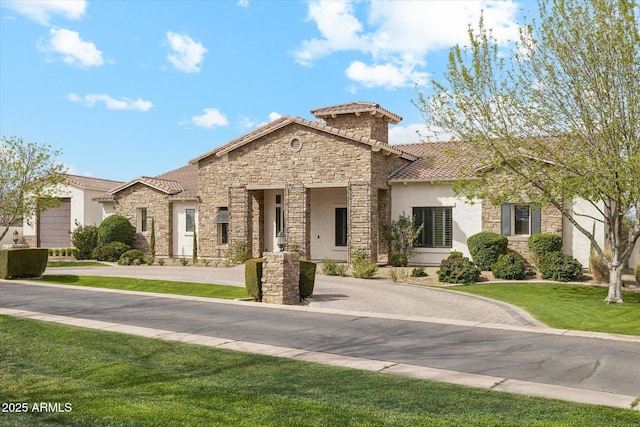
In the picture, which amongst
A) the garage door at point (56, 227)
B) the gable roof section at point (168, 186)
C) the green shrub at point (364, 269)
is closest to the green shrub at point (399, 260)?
the green shrub at point (364, 269)

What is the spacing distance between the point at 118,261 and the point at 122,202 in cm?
494

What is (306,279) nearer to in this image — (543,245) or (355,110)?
(543,245)

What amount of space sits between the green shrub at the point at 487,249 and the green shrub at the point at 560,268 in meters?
1.93

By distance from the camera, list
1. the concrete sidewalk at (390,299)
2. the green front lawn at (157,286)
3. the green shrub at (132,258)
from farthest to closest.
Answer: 1. the green shrub at (132,258)
2. the green front lawn at (157,286)
3. the concrete sidewalk at (390,299)

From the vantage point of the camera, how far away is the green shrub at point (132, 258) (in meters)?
31.9

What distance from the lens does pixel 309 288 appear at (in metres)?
18.5

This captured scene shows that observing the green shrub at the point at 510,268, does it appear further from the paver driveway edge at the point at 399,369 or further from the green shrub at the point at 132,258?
the green shrub at the point at 132,258

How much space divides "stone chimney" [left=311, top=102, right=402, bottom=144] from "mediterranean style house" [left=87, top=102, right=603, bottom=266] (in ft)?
0.19

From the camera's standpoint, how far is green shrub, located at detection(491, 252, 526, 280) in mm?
23547

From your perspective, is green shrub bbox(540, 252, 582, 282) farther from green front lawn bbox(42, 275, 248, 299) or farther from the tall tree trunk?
green front lawn bbox(42, 275, 248, 299)

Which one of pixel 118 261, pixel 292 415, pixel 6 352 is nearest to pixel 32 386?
pixel 6 352

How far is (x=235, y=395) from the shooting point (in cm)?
740

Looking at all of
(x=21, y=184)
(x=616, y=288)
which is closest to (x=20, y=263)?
(x=21, y=184)

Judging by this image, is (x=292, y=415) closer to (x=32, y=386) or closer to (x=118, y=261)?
(x=32, y=386)
